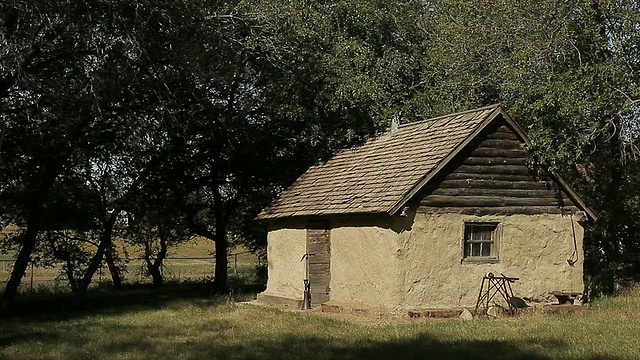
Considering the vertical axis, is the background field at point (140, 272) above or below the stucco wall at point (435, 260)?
below

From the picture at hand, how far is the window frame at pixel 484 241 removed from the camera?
18.8 meters

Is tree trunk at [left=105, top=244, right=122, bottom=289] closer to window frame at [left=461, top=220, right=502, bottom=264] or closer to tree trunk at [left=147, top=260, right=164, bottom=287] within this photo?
tree trunk at [left=147, top=260, right=164, bottom=287]

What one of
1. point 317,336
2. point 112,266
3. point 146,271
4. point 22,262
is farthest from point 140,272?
Result: point 317,336

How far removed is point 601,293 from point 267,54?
1161 centimetres

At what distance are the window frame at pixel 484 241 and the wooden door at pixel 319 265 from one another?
12.1 feet

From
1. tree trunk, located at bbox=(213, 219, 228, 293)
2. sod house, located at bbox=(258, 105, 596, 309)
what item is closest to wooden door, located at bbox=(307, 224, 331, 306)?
sod house, located at bbox=(258, 105, 596, 309)

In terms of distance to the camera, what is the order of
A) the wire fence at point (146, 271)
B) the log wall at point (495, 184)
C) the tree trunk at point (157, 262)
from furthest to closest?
the wire fence at point (146, 271) < the tree trunk at point (157, 262) < the log wall at point (495, 184)

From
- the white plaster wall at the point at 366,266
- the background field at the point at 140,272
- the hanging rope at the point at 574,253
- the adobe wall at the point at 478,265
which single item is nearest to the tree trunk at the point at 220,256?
the background field at the point at 140,272

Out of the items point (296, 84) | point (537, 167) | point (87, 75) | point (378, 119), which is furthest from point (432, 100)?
point (87, 75)

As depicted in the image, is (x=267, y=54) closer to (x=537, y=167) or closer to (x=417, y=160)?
(x=417, y=160)

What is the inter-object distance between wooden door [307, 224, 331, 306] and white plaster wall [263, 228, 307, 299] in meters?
0.37

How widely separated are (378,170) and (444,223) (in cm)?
267

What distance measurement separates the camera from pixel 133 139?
777 inches

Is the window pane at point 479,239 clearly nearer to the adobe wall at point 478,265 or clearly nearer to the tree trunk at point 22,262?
the adobe wall at point 478,265
